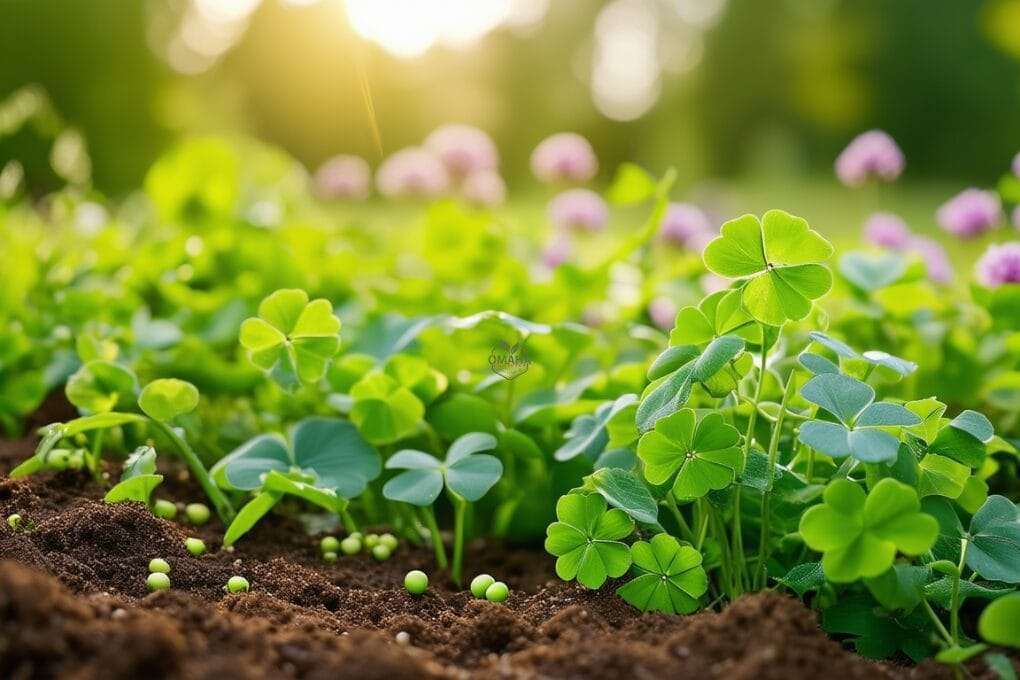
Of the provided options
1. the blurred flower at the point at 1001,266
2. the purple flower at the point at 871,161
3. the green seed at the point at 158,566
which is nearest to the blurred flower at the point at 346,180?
the purple flower at the point at 871,161

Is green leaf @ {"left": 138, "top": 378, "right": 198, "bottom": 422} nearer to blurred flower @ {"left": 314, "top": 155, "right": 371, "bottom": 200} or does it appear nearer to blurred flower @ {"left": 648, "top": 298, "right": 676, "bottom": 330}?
blurred flower @ {"left": 648, "top": 298, "right": 676, "bottom": 330}

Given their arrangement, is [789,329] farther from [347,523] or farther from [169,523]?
[169,523]

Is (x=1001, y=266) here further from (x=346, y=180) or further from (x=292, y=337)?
(x=346, y=180)

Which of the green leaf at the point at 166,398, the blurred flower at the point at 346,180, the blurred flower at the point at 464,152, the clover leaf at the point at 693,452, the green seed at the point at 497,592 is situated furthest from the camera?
the blurred flower at the point at 346,180

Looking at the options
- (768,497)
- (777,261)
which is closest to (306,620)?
(768,497)

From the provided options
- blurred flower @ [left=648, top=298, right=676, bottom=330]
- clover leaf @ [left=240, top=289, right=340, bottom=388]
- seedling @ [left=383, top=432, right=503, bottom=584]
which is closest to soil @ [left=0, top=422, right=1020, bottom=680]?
seedling @ [left=383, top=432, right=503, bottom=584]

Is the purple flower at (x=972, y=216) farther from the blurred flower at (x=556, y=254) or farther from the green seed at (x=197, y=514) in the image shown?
the green seed at (x=197, y=514)
